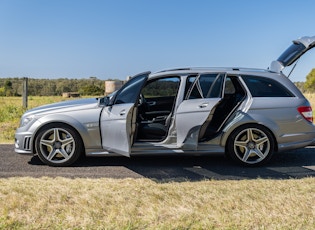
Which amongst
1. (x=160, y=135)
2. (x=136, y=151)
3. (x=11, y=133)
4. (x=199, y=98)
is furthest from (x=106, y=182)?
(x=11, y=133)

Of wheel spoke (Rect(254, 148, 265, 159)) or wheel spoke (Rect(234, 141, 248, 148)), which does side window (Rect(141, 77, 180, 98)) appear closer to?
wheel spoke (Rect(234, 141, 248, 148))

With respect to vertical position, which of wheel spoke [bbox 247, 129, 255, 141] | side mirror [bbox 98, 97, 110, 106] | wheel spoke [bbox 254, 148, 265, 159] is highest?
side mirror [bbox 98, 97, 110, 106]

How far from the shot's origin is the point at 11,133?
9.77 meters

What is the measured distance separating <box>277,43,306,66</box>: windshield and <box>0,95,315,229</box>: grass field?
7.69ft

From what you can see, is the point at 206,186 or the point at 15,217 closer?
the point at 15,217

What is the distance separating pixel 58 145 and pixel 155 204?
2510mm

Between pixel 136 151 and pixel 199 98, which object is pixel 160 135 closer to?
pixel 136 151

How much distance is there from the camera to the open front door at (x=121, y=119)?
5355mm

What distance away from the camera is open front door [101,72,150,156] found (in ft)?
17.6

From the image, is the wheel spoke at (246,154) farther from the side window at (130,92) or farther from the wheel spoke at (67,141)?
the wheel spoke at (67,141)

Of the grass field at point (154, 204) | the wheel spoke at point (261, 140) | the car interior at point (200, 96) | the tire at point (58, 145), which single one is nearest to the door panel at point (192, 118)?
the car interior at point (200, 96)

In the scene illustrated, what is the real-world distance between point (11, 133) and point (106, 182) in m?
5.91

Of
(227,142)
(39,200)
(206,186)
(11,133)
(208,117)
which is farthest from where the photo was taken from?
(11,133)

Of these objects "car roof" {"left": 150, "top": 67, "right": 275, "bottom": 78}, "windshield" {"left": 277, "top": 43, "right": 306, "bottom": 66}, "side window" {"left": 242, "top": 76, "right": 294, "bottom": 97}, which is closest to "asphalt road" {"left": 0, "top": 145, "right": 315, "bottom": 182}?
"side window" {"left": 242, "top": 76, "right": 294, "bottom": 97}
